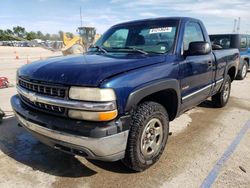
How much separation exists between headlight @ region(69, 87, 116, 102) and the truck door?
141cm

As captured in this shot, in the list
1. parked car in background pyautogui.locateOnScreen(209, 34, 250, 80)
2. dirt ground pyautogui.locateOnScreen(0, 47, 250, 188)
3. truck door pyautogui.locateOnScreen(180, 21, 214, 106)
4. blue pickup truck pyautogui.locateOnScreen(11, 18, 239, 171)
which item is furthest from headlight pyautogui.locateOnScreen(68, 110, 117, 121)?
parked car in background pyautogui.locateOnScreen(209, 34, 250, 80)

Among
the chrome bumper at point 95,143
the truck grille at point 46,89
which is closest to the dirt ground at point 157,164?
the chrome bumper at point 95,143

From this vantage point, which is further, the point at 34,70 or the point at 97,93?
the point at 34,70

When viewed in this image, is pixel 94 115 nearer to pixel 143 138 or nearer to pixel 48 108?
pixel 48 108

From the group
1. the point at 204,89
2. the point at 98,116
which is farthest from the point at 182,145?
the point at 98,116

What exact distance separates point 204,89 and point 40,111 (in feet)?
9.00

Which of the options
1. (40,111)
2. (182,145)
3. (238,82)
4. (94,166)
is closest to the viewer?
(40,111)

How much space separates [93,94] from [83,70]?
0.33 metres

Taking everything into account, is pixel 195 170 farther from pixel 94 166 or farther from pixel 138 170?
pixel 94 166

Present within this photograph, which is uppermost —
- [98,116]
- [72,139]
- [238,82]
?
[98,116]

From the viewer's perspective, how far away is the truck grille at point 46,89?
2600 millimetres

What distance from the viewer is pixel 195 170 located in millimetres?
3197

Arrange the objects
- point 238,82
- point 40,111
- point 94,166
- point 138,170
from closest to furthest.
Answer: point 40,111, point 138,170, point 94,166, point 238,82

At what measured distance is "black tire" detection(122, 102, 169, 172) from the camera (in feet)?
9.10
